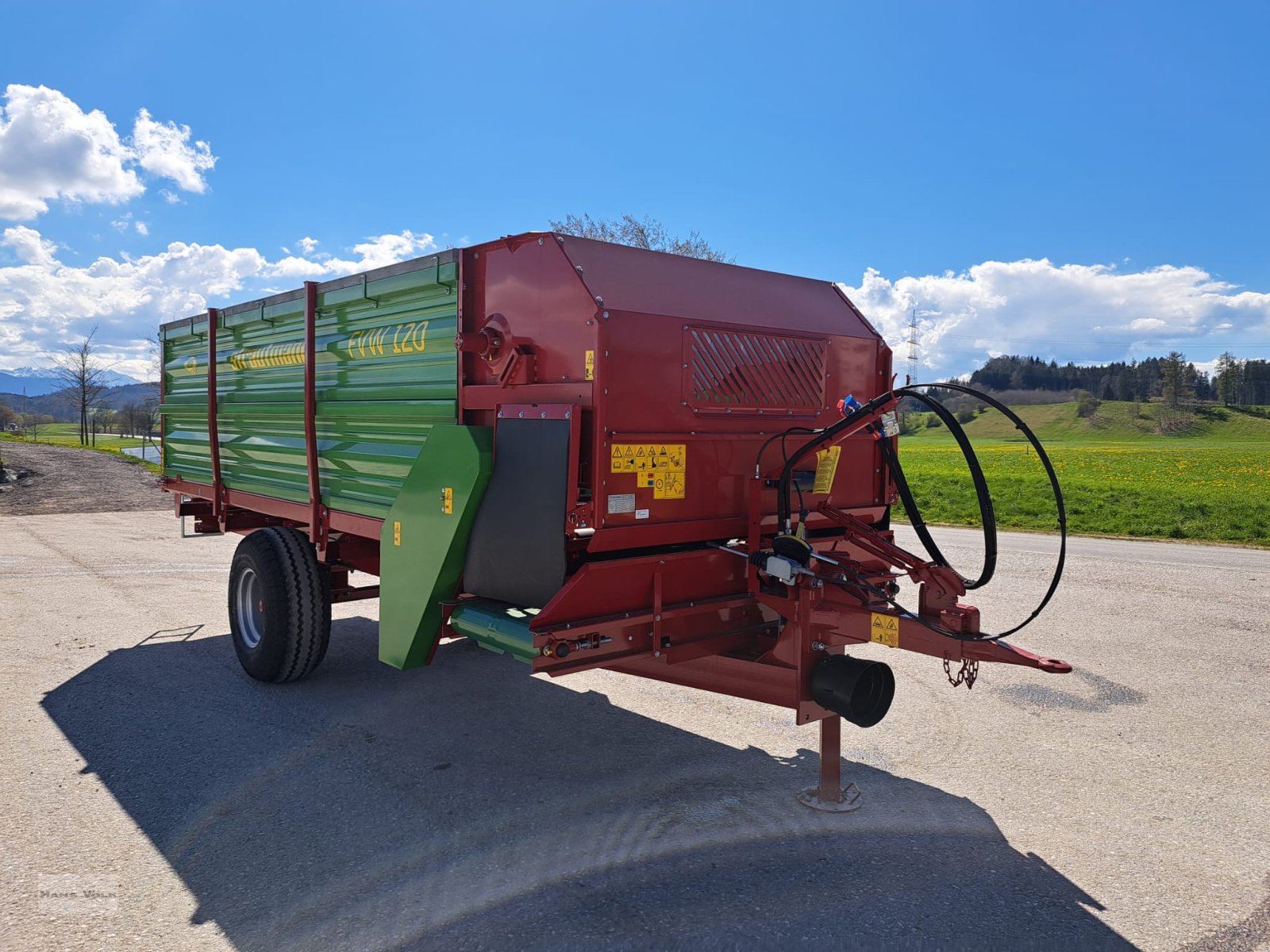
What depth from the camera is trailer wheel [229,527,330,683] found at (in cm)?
549

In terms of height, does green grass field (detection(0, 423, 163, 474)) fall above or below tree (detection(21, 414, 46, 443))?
below

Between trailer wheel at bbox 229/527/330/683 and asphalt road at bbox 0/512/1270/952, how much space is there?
183 millimetres

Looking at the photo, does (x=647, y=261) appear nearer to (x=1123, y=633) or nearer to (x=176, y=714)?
(x=176, y=714)

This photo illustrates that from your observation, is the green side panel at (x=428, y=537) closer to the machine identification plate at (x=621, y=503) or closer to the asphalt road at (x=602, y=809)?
the machine identification plate at (x=621, y=503)

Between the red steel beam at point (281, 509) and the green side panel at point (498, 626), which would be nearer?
the green side panel at point (498, 626)

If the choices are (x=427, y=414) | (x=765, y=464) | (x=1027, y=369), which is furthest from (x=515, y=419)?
(x=1027, y=369)

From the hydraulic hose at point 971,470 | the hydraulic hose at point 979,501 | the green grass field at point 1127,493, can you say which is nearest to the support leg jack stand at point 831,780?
the hydraulic hose at point 971,470

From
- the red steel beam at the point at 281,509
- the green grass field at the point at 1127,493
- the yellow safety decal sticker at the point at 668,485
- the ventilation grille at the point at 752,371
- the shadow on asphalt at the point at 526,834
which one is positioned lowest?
the shadow on asphalt at the point at 526,834

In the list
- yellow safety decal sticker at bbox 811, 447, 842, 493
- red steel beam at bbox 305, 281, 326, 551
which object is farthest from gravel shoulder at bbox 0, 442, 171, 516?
yellow safety decal sticker at bbox 811, 447, 842, 493

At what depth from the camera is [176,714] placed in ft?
16.8

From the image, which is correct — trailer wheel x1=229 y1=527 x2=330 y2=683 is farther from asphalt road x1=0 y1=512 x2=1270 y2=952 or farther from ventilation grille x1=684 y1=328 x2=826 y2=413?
ventilation grille x1=684 y1=328 x2=826 y2=413

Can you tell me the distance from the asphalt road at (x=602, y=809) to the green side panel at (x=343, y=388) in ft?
4.56

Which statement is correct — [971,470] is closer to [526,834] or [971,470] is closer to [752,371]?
[752,371]

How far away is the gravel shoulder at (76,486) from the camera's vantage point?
55.9ft
